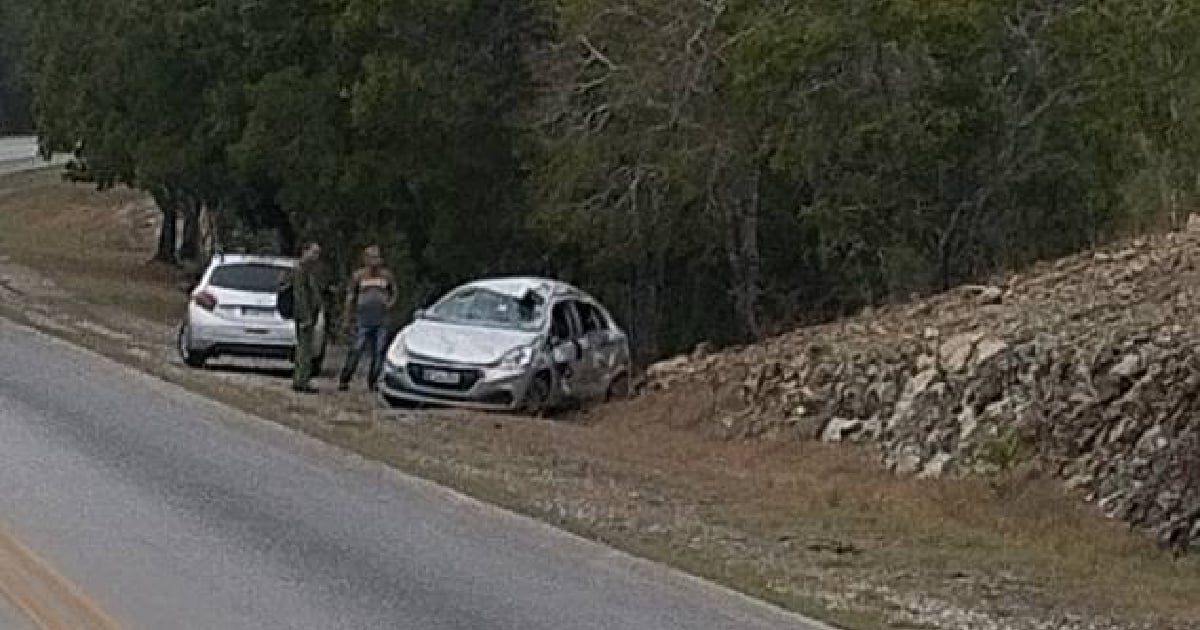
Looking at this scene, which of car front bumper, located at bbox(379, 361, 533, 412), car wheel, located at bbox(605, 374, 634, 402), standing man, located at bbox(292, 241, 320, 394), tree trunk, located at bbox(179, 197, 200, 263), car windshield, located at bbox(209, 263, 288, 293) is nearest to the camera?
car front bumper, located at bbox(379, 361, 533, 412)

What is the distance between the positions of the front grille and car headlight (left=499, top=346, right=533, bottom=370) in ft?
1.15

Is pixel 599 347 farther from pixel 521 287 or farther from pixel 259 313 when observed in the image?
pixel 259 313

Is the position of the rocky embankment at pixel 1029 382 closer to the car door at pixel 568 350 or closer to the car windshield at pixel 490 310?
the car door at pixel 568 350

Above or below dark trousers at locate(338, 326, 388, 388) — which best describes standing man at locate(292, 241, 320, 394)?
above

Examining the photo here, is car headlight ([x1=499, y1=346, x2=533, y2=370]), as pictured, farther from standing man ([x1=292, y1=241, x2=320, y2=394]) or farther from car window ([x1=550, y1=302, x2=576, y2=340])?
standing man ([x1=292, y1=241, x2=320, y2=394])

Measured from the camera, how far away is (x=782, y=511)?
18812 millimetres

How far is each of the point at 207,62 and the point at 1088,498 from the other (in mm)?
29911

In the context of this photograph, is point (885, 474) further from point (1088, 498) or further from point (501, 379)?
point (501, 379)

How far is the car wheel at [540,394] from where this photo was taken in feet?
91.0

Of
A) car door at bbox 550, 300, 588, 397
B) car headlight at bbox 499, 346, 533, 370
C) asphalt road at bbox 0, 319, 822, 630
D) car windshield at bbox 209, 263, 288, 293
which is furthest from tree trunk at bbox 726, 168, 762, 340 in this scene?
asphalt road at bbox 0, 319, 822, 630

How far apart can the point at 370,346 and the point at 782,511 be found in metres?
10.9

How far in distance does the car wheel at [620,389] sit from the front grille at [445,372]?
300 centimetres

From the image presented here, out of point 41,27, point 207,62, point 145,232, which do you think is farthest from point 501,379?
point 145,232

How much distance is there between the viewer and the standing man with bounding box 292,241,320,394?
89.6ft
